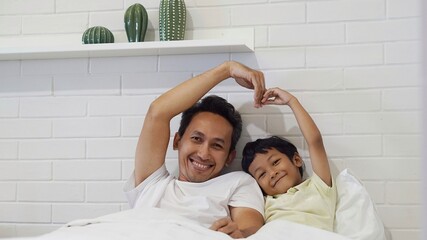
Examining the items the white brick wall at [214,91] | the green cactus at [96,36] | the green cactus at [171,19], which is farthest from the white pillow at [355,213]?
the green cactus at [96,36]

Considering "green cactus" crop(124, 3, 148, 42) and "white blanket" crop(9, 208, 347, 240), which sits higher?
"green cactus" crop(124, 3, 148, 42)

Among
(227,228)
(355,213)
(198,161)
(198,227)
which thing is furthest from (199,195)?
(355,213)

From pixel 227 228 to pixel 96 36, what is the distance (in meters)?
0.91

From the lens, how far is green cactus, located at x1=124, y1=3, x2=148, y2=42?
1.73 m

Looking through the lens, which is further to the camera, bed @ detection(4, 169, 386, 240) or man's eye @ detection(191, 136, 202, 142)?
man's eye @ detection(191, 136, 202, 142)

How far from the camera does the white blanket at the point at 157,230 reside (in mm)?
1157

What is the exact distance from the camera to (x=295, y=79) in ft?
5.69

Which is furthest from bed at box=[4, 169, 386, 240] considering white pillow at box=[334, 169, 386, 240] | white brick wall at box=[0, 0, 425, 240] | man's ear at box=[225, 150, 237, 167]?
man's ear at box=[225, 150, 237, 167]

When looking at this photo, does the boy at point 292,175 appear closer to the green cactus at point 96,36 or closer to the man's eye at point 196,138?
the man's eye at point 196,138

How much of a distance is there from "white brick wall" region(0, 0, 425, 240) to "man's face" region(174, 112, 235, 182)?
15cm

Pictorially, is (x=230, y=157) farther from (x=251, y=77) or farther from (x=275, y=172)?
(x=251, y=77)

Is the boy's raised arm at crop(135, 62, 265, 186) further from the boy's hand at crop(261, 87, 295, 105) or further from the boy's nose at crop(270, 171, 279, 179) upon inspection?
the boy's nose at crop(270, 171, 279, 179)

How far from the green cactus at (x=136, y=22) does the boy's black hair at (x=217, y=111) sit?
13.5 inches

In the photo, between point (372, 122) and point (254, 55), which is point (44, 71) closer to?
point (254, 55)
